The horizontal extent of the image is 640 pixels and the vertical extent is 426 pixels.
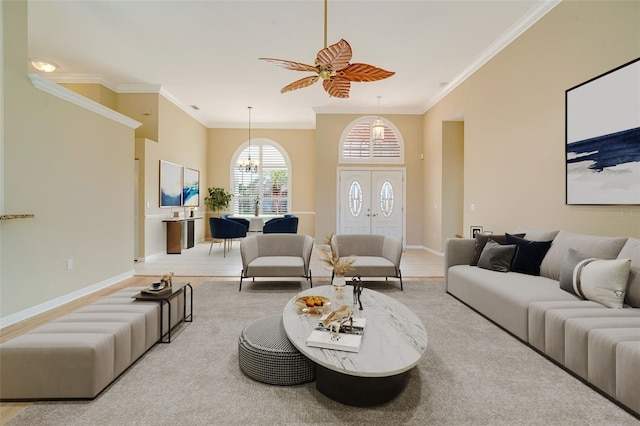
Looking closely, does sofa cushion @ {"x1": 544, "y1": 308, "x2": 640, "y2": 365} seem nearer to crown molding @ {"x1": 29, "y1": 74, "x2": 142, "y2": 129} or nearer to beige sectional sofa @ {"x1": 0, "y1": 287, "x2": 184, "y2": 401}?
beige sectional sofa @ {"x1": 0, "y1": 287, "x2": 184, "y2": 401}

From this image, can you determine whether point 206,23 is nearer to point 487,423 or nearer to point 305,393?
point 305,393

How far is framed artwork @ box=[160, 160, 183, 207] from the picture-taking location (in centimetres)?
672

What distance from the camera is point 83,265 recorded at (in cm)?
396

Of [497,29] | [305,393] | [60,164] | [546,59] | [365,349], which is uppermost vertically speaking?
[497,29]

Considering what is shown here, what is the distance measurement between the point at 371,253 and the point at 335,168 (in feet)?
12.3

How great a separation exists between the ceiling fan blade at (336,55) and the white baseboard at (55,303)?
4041 millimetres

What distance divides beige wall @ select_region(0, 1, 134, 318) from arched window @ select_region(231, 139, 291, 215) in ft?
16.0

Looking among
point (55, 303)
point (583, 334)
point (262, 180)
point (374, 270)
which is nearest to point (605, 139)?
point (583, 334)

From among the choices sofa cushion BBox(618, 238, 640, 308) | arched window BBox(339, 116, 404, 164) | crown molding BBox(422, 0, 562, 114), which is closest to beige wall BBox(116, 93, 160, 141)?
arched window BBox(339, 116, 404, 164)

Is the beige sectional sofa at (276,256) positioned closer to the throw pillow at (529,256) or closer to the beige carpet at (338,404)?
the beige carpet at (338,404)

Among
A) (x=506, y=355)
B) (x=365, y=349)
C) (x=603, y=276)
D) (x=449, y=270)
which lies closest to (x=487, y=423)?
(x=365, y=349)

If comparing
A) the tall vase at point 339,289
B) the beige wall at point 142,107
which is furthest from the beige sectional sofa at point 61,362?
the beige wall at point 142,107

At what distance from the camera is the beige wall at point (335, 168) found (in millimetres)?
7898

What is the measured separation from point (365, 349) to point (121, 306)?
2008mm
